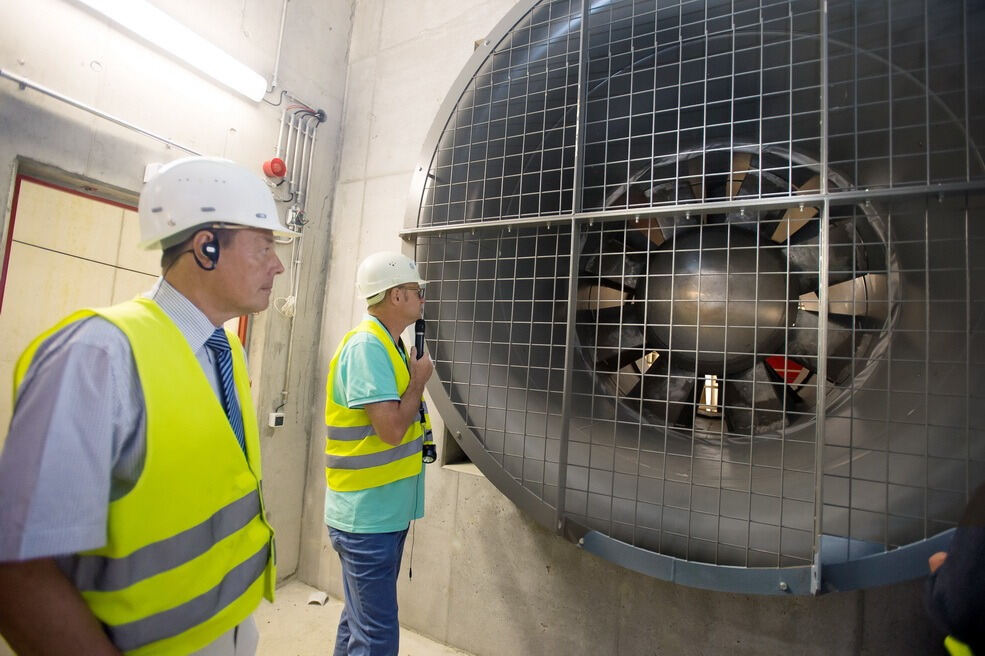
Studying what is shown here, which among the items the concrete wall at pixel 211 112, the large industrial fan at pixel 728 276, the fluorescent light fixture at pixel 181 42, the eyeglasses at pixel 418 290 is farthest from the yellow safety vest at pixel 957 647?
the fluorescent light fixture at pixel 181 42

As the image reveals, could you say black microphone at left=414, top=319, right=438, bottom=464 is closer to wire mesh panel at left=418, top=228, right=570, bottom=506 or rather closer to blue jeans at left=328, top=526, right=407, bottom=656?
wire mesh panel at left=418, top=228, right=570, bottom=506

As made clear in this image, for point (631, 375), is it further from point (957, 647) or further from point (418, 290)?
point (957, 647)

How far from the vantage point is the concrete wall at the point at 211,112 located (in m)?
1.68

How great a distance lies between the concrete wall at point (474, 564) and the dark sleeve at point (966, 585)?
751mm

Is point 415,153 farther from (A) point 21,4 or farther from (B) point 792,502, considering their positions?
(B) point 792,502

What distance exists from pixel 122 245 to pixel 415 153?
1374 mm

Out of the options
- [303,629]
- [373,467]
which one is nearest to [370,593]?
[373,467]

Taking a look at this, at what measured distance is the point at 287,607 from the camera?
245 centimetres

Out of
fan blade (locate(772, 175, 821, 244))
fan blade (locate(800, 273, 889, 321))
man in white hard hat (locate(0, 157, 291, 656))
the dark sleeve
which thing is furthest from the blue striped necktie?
fan blade (locate(800, 273, 889, 321))

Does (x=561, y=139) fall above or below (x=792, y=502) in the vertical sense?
above

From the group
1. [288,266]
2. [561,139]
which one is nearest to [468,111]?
[561,139]

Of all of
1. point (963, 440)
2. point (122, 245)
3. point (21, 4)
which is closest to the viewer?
point (963, 440)

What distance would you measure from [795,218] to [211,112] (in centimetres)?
242

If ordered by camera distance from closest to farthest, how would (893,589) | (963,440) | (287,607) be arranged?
(963,440)
(893,589)
(287,607)
